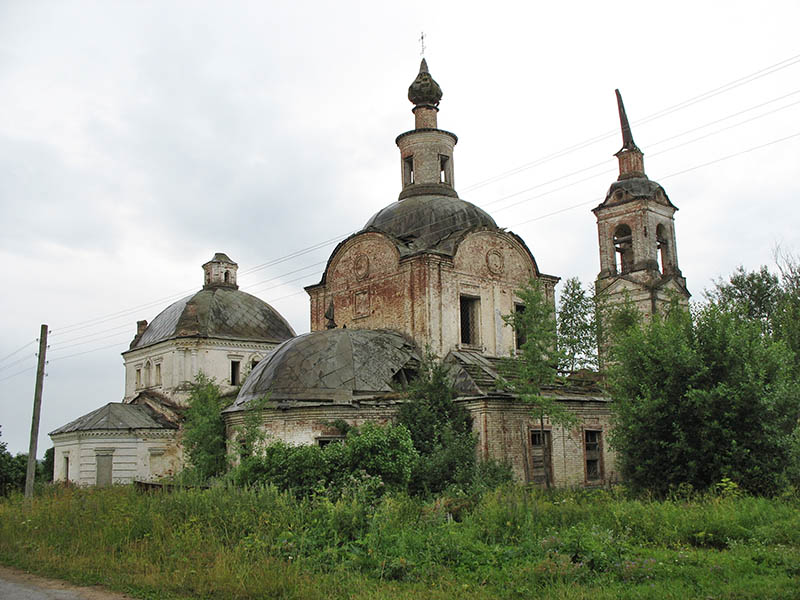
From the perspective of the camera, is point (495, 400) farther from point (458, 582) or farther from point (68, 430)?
point (68, 430)

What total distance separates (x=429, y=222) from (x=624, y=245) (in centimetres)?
1134

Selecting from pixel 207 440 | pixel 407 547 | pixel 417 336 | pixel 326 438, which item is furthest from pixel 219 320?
pixel 407 547

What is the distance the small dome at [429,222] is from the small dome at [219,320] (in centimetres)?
1178

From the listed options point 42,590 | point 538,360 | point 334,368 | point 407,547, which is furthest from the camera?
point 334,368

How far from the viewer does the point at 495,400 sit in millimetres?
18031

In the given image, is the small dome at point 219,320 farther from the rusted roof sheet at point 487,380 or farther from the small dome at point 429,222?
the rusted roof sheet at point 487,380

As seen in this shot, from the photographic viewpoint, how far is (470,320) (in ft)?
72.3

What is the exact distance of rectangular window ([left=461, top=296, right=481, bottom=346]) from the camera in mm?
21828

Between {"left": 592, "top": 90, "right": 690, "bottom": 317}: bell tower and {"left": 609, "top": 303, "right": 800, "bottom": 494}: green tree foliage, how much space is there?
13.4m

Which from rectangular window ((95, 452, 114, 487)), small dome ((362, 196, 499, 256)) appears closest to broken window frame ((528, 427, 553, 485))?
small dome ((362, 196, 499, 256))

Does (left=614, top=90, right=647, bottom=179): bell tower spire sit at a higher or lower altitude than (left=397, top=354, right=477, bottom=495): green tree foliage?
higher

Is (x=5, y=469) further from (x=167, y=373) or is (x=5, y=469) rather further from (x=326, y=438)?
(x=326, y=438)

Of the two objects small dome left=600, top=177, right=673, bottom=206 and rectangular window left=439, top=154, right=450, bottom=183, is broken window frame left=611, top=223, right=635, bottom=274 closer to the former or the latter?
small dome left=600, top=177, right=673, bottom=206

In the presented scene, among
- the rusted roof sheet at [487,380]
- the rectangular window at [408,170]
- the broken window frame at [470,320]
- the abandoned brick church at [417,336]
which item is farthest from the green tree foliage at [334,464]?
the rectangular window at [408,170]
